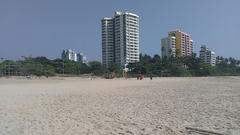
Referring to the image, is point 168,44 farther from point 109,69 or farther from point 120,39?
point 109,69

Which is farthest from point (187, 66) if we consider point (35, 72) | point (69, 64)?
point (35, 72)

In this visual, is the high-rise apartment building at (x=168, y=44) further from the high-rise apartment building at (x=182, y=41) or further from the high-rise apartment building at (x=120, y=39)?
the high-rise apartment building at (x=120, y=39)

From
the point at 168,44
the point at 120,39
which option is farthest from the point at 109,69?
the point at 168,44

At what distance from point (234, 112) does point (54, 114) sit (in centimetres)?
529

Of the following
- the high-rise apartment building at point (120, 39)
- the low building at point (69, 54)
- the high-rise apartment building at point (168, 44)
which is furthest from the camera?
the low building at point (69, 54)

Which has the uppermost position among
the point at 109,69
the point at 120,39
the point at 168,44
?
the point at 168,44

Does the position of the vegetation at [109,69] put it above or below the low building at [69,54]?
below

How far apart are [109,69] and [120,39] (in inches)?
783

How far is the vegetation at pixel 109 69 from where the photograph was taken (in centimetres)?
7869

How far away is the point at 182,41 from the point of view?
140m

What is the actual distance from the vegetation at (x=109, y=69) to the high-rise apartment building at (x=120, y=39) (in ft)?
21.6

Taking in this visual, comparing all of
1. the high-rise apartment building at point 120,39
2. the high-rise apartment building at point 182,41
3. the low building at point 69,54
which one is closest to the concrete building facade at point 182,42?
the high-rise apartment building at point 182,41

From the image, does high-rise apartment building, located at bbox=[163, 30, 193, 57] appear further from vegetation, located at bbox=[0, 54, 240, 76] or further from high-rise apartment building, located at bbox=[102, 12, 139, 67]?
vegetation, located at bbox=[0, 54, 240, 76]

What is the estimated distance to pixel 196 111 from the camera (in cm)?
1046
